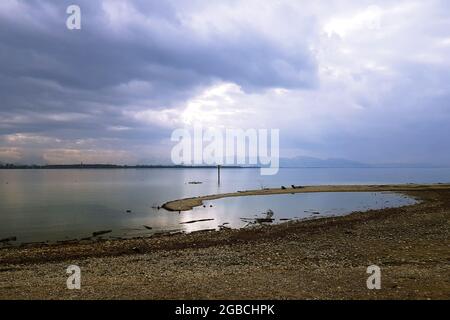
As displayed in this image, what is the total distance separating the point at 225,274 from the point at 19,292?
8105 mm

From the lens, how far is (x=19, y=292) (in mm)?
12828

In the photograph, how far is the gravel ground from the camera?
12.0 m

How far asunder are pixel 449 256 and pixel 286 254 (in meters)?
8.35

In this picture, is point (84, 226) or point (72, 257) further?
point (84, 226)

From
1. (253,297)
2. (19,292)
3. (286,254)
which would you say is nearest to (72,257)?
(19,292)

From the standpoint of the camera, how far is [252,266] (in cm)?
1691

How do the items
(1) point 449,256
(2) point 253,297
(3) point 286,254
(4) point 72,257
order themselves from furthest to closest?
(4) point 72,257 → (3) point 286,254 → (1) point 449,256 → (2) point 253,297

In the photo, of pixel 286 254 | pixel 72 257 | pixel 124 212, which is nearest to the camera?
pixel 286 254

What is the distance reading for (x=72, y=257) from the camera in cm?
2270

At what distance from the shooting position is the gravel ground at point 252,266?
12.0 m
